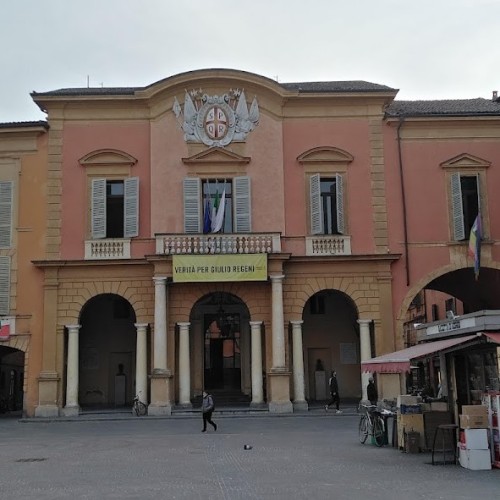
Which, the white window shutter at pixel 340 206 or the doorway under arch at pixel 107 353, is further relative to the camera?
the doorway under arch at pixel 107 353

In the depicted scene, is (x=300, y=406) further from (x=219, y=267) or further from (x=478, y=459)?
(x=478, y=459)

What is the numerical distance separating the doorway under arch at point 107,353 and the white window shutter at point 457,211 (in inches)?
541

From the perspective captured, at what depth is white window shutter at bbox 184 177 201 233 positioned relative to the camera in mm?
28719

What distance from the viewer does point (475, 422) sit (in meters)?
13.8

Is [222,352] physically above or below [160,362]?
above

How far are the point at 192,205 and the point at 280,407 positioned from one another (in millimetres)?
8191

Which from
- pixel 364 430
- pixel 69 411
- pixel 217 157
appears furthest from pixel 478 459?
pixel 217 157

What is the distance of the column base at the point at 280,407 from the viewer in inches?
1061

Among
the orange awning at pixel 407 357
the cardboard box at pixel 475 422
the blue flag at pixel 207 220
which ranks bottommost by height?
the cardboard box at pixel 475 422

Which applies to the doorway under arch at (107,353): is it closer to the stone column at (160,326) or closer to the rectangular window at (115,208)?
the rectangular window at (115,208)

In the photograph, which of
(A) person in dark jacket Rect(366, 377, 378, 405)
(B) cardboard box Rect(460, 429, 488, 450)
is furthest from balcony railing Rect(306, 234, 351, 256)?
(B) cardboard box Rect(460, 429, 488, 450)

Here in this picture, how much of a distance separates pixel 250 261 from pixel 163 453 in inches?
471

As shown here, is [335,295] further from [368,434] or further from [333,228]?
[368,434]

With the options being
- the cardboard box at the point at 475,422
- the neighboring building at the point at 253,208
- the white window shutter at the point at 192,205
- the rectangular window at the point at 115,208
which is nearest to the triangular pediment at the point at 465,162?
the neighboring building at the point at 253,208
